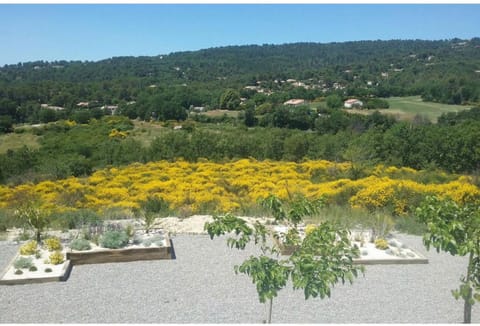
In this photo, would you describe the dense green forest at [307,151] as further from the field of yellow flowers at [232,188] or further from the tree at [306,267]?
the tree at [306,267]

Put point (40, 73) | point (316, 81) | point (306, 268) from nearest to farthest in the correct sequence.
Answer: point (306, 268) → point (316, 81) → point (40, 73)

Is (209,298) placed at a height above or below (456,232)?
below

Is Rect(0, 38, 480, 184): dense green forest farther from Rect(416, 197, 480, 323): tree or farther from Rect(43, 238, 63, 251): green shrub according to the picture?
Rect(416, 197, 480, 323): tree

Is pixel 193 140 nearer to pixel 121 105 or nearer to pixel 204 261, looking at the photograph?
pixel 204 261

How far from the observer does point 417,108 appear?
223 ft

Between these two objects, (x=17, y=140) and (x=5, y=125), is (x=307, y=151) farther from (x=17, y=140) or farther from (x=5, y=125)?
(x=5, y=125)

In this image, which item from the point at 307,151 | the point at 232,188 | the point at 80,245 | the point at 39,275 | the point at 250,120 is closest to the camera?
the point at 39,275

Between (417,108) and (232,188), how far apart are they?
6075cm

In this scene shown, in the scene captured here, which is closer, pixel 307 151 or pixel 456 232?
pixel 456 232

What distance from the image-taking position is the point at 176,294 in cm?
636

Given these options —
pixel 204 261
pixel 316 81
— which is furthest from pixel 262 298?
pixel 316 81

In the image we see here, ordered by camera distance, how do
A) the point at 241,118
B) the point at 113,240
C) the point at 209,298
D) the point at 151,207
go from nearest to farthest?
the point at 209,298
the point at 113,240
the point at 151,207
the point at 241,118

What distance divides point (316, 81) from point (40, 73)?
88.0 meters

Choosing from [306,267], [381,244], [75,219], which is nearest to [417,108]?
[381,244]
